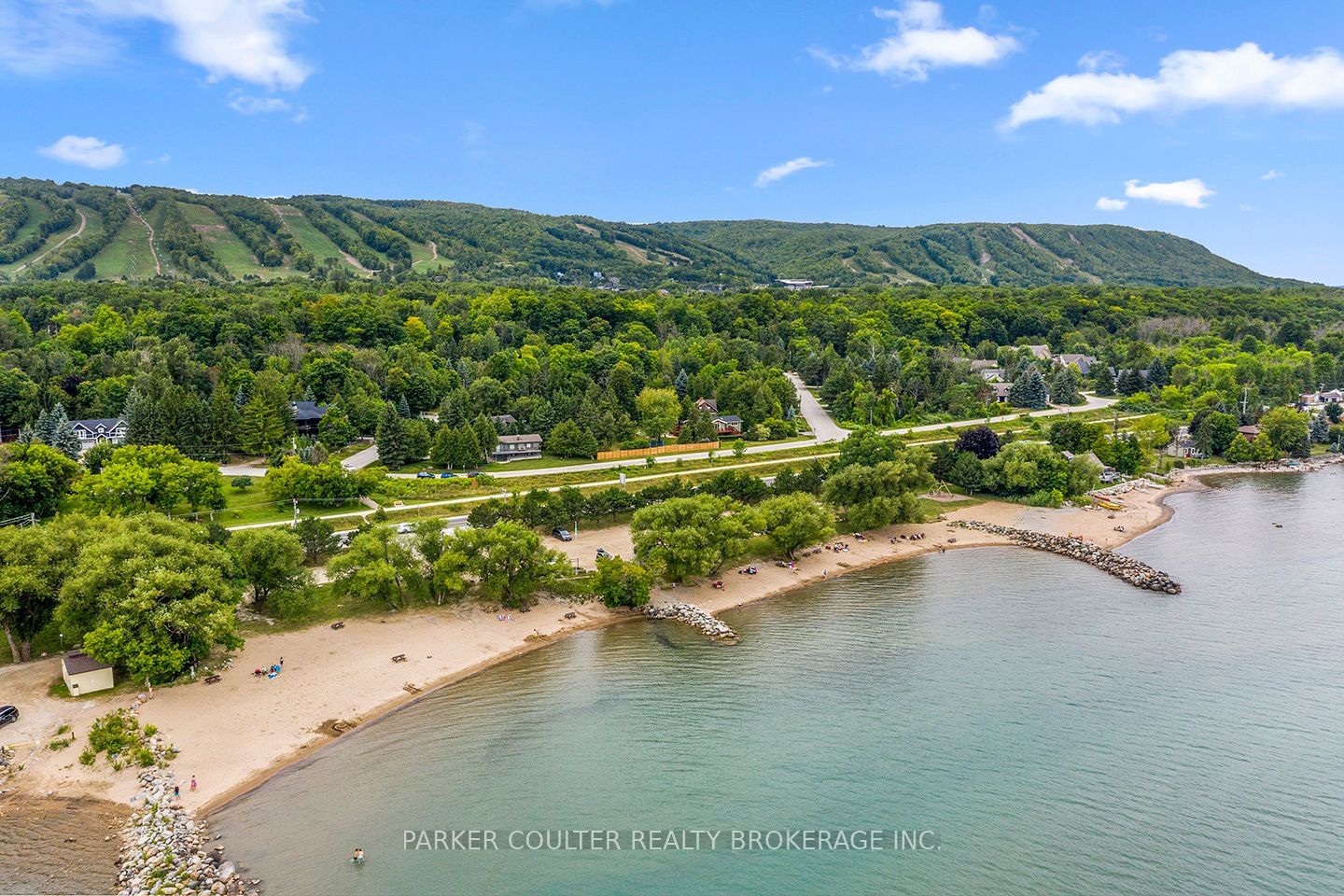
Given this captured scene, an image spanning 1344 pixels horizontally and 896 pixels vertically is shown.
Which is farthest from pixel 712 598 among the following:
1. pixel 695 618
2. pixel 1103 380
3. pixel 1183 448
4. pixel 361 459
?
pixel 1103 380

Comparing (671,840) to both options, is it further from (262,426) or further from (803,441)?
(803,441)

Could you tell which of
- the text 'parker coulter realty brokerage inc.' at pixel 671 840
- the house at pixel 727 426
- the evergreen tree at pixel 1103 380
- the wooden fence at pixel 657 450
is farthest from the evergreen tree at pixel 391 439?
the evergreen tree at pixel 1103 380

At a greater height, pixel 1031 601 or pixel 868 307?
pixel 868 307

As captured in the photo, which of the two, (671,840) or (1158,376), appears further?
(1158,376)

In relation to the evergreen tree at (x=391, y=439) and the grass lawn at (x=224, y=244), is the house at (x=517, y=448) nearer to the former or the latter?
the evergreen tree at (x=391, y=439)

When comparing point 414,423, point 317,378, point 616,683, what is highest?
point 317,378

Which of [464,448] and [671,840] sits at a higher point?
[464,448]

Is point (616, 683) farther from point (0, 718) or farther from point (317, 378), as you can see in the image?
point (317, 378)

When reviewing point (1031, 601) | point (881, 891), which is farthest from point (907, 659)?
point (881, 891)
